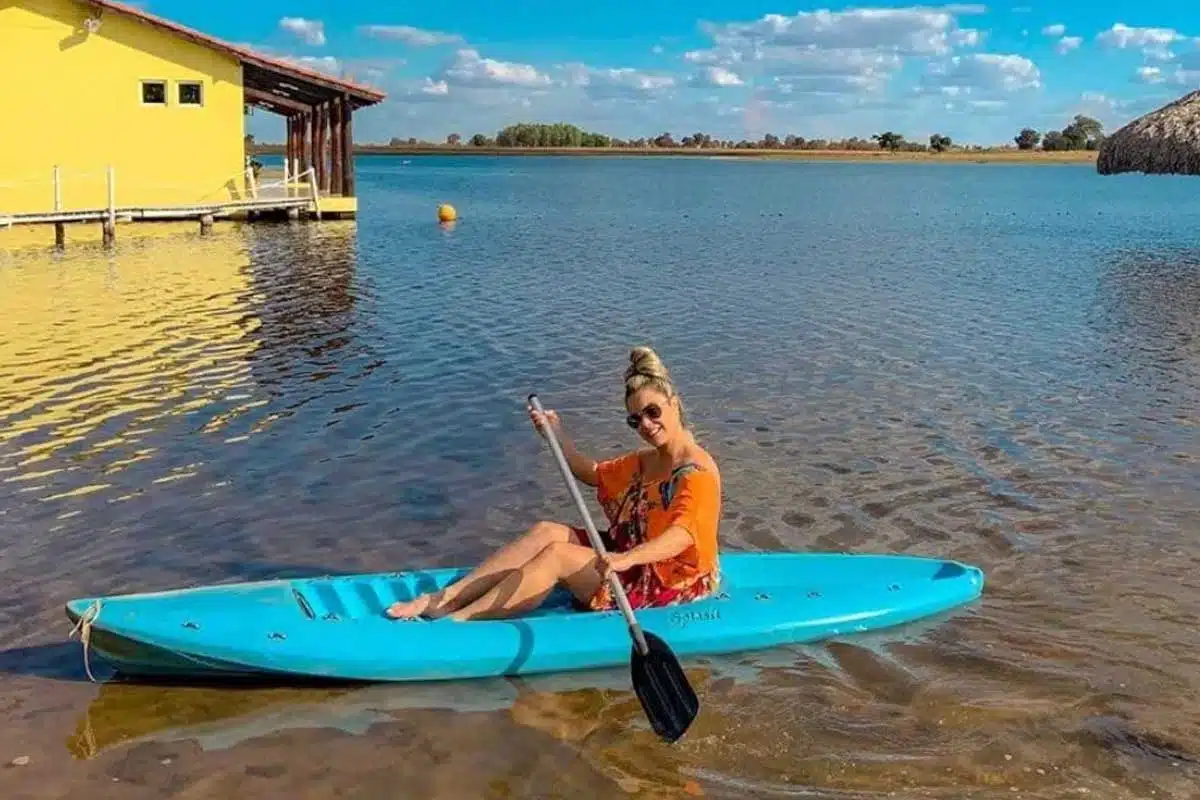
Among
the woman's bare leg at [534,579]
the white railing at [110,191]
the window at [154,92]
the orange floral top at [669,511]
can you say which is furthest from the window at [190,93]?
the woman's bare leg at [534,579]

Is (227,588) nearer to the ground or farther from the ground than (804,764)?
farther from the ground

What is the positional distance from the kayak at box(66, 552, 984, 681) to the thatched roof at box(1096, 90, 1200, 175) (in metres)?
21.6

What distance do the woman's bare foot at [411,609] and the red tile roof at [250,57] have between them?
79.6 ft

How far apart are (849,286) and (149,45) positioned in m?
16.4

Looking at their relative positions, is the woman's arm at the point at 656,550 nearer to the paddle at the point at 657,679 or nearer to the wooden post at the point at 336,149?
the paddle at the point at 657,679

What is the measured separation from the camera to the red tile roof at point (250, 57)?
2666 cm

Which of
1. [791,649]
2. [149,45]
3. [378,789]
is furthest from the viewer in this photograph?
[149,45]

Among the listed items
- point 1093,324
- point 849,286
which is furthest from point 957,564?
point 849,286

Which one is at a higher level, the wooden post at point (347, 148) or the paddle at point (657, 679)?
the wooden post at point (347, 148)

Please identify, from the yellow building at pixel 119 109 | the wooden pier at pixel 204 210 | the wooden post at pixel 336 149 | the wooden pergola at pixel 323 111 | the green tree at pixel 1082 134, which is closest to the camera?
the wooden pier at pixel 204 210

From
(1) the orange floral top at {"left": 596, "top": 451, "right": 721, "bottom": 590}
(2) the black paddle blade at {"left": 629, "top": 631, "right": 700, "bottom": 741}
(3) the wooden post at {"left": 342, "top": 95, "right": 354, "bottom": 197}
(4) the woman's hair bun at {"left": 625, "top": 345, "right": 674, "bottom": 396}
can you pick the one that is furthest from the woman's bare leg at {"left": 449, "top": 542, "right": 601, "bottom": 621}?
(3) the wooden post at {"left": 342, "top": 95, "right": 354, "bottom": 197}

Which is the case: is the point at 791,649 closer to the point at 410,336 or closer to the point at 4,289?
the point at 410,336

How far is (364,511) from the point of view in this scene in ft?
27.5

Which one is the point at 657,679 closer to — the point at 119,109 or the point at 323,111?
the point at 119,109
